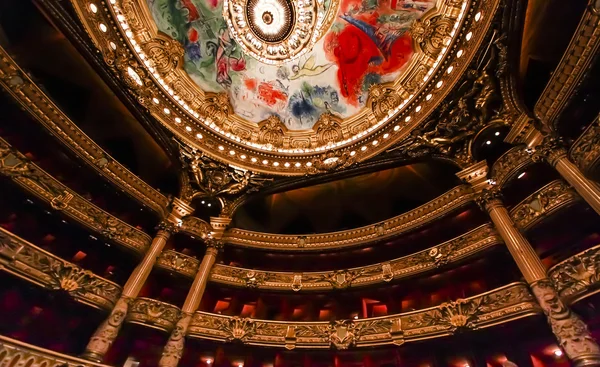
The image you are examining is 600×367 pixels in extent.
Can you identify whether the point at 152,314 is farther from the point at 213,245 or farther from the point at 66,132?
the point at 66,132

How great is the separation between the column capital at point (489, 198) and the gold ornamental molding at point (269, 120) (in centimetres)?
377

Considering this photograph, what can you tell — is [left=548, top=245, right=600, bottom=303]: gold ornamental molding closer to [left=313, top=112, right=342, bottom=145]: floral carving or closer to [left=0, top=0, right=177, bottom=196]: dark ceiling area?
[left=313, top=112, right=342, bottom=145]: floral carving

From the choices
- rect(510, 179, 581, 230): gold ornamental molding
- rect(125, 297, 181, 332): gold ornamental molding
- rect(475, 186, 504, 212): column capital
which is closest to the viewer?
rect(510, 179, 581, 230): gold ornamental molding

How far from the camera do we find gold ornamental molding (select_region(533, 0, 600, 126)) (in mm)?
7625

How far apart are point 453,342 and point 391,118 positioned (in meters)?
8.70

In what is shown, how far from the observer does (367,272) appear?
13016 mm

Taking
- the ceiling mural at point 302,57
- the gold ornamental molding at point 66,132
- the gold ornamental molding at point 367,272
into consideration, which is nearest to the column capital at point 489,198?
the gold ornamental molding at point 367,272

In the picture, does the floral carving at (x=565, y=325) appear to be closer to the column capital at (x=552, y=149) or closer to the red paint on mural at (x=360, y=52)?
the column capital at (x=552, y=149)

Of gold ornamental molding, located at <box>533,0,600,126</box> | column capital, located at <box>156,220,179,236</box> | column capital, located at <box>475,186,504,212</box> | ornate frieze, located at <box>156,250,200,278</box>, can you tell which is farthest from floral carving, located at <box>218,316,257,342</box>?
gold ornamental molding, located at <box>533,0,600,126</box>

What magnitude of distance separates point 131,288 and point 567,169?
13.3 metres

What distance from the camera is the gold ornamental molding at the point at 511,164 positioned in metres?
10.3

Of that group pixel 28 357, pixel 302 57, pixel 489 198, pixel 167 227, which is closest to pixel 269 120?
pixel 302 57

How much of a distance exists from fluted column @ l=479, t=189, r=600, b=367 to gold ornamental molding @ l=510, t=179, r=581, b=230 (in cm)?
29

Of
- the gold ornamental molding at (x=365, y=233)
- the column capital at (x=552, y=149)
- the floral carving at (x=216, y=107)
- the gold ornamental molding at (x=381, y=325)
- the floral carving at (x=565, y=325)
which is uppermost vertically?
the floral carving at (x=216, y=107)
